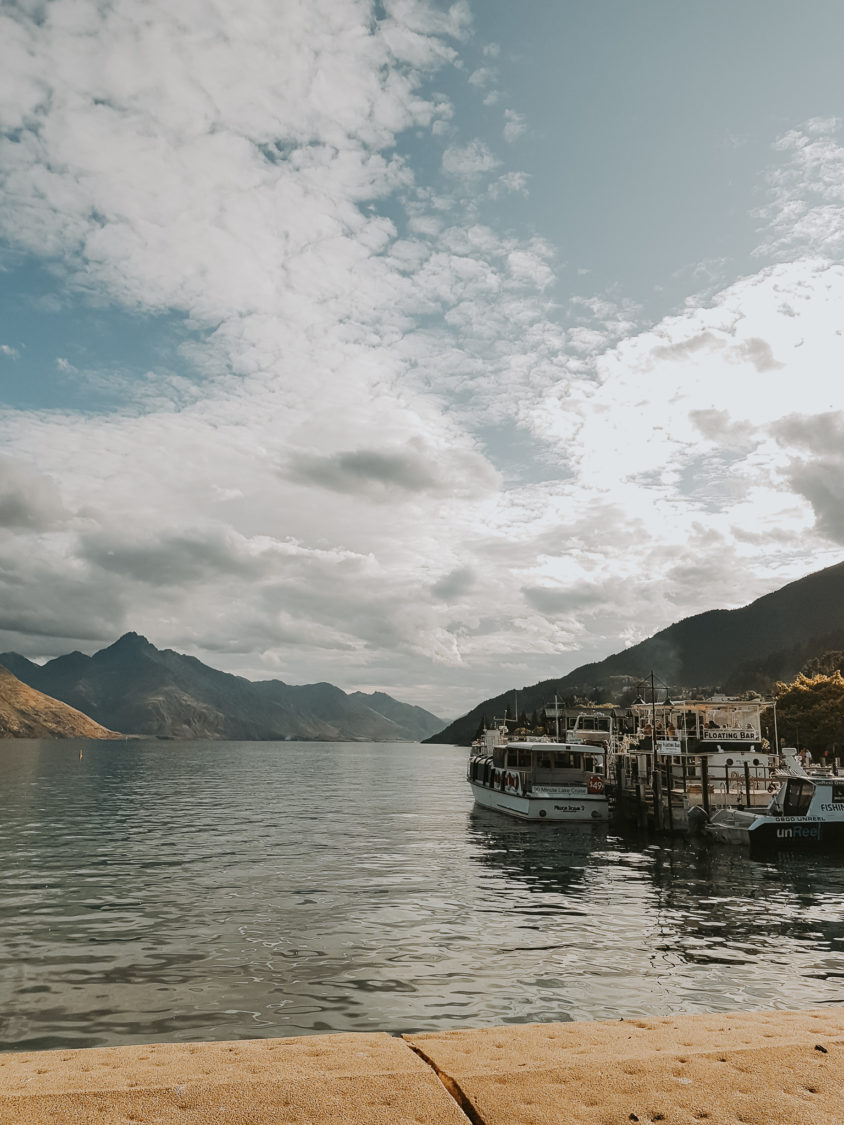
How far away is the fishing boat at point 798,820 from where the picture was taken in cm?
4175

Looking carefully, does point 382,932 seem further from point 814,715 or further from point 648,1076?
point 814,715

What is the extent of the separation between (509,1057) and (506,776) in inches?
2080

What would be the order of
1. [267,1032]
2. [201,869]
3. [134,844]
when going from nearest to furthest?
[267,1032] → [201,869] → [134,844]

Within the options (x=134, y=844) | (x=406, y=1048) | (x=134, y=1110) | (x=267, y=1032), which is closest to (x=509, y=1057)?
(x=406, y=1048)

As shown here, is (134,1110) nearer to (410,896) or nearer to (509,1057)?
(509,1057)

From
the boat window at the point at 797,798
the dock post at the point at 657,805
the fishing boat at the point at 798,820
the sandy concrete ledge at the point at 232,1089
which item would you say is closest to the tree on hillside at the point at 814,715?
the dock post at the point at 657,805

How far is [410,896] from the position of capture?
27766mm

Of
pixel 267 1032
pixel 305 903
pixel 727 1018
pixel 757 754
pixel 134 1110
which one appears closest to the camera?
pixel 134 1110

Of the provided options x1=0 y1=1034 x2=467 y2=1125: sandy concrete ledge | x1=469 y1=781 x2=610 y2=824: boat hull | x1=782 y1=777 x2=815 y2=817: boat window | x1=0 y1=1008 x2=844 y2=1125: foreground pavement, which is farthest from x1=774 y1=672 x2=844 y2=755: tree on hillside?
x1=0 y1=1034 x2=467 y2=1125: sandy concrete ledge

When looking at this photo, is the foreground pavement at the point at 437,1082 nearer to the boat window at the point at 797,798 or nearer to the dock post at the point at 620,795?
the boat window at the point at 797,798

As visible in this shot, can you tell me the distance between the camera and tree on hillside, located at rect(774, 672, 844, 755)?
10021 cm

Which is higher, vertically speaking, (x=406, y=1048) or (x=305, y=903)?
(x=406, y=1048)

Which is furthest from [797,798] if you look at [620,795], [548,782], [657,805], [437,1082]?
[437,1082]

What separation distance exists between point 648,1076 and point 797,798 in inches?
1604
